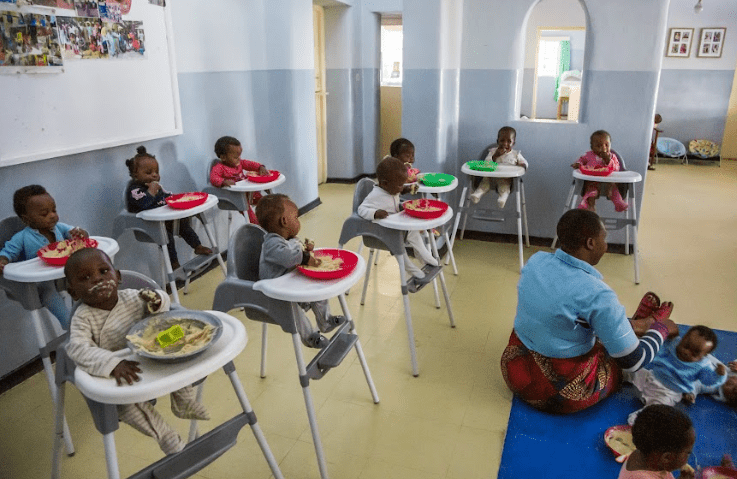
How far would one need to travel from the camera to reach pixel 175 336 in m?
1.60

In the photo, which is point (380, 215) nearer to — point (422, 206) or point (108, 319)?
point (422, 206)

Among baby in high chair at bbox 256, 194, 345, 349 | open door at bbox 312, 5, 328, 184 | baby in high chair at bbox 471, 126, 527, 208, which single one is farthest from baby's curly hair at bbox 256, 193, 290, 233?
open door at bbox 312, 5, 328, 184

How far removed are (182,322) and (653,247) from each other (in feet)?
15.3

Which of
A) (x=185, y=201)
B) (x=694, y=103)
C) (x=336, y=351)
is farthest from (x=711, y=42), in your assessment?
(x=336, y=351)

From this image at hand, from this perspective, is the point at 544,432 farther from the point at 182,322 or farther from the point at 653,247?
the point at 653,247

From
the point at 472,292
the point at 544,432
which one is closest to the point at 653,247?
the point at 472,292

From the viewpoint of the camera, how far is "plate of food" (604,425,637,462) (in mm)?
2312

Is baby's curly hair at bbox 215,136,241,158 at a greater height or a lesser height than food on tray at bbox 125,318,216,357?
greater

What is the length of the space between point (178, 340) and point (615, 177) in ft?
11.8

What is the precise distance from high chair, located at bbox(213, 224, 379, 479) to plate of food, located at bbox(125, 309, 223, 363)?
1.10ft

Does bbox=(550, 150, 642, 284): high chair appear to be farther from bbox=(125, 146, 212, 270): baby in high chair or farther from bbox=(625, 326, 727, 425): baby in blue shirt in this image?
bbox=(125, 146, 212, 270): baby in high chair

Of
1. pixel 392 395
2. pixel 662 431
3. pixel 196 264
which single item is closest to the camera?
pixel 662 431

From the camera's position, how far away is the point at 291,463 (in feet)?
7.63

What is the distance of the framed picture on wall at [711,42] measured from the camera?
8.94 m
